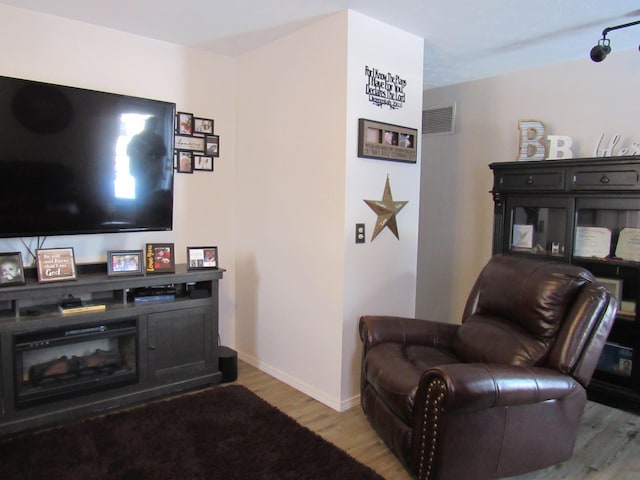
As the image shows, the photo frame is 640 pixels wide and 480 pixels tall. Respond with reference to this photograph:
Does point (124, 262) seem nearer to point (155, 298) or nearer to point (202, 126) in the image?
point (155, 298)

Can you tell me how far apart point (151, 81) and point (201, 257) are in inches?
51.5

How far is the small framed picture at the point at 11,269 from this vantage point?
2.53 metres

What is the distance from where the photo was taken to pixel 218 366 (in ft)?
10.8

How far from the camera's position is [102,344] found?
2.90 meters

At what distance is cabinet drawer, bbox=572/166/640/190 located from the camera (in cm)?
287

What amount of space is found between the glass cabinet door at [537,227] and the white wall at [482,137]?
47 cm

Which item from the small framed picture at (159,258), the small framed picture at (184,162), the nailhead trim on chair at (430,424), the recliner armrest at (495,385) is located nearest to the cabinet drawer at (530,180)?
the recliner armrest at (495,385)

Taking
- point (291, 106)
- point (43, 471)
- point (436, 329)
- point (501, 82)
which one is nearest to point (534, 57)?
point (501, 82)

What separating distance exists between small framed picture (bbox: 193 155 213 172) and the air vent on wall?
6.92 feet

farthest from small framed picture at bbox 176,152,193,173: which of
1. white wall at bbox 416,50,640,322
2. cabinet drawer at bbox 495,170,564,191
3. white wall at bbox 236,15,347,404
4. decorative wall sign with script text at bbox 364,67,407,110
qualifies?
cabinet drawer at bbox 495,170,564,191

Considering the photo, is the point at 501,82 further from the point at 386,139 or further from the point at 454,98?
the point at 386,139

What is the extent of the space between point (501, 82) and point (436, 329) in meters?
2.33

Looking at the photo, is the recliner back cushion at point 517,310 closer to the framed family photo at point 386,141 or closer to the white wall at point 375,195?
the white wall at point 375,195

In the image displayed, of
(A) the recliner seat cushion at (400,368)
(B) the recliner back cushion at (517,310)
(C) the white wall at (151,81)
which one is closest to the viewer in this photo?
(A) the recliner seat cushion at (400,368)
